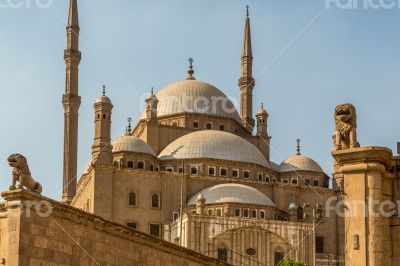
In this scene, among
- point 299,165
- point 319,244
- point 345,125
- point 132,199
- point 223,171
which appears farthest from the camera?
point 299,165

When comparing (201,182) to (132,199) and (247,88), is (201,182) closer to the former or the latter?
(132,199)

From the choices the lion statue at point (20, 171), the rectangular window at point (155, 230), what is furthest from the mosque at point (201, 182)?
the lion statue at point (20, 171)

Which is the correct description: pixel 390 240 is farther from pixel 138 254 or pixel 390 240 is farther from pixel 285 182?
pixel 285 182

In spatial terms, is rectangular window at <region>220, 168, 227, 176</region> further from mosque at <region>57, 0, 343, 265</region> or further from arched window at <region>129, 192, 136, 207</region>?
arched window at <region>129, 192, 136, 207</region>

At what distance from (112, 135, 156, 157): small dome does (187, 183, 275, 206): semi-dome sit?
4383mm

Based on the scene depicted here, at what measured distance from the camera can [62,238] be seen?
14.5m

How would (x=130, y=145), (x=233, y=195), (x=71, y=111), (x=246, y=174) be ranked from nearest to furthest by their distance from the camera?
(x=233, y=195) → (x=130, y=145) → (x=246, y=174) → (x=71, y=111)

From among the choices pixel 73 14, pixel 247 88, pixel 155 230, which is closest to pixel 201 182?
pixel 155 230

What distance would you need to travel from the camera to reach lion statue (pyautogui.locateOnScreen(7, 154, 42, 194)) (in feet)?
44.5

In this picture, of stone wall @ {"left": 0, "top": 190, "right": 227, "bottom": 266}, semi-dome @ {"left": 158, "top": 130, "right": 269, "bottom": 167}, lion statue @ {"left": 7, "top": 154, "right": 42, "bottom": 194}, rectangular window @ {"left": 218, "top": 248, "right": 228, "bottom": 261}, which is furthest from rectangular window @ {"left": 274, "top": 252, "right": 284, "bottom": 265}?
lion statue @ {"left": 7, "top": 154, "right": 42, "bottom": 194}

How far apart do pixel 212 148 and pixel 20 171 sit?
39.6m

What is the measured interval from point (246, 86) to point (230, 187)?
44.7ft

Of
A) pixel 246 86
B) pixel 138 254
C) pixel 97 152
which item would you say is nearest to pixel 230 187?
pixel 97 152

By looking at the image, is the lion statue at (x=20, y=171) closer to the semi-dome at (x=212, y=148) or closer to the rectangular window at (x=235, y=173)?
the semi-dome at (x=212, y=148)
